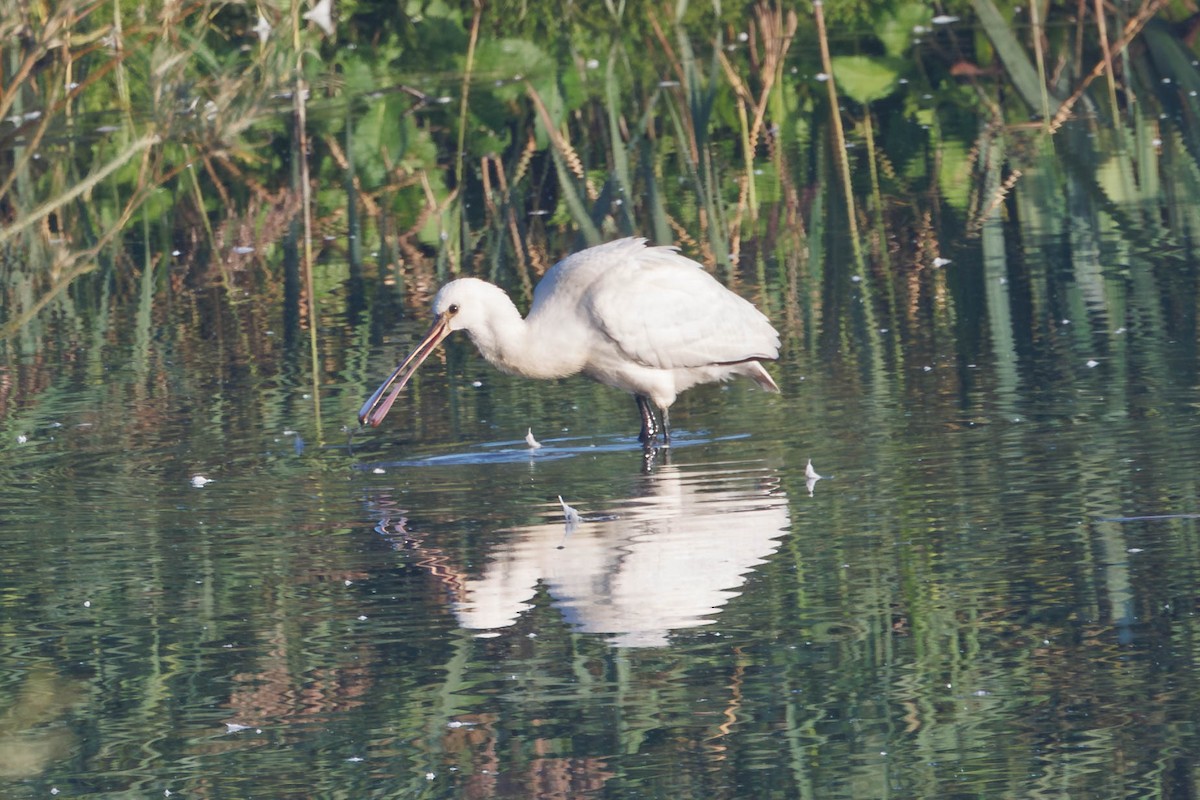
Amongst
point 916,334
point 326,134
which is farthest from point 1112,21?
point 916,334

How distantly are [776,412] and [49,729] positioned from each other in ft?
13.8

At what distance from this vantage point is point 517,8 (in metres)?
22.0

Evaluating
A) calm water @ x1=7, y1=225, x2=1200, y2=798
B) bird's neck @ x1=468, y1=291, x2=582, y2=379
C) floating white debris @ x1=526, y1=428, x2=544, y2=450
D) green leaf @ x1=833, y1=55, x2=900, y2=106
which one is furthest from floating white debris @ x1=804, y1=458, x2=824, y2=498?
green leaf @ x1=833, y1=55, x2=900, y2=106

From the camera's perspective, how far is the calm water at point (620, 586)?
5.54m

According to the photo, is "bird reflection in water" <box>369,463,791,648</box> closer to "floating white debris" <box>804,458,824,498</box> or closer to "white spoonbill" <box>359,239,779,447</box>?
"floating white debris" <box>804,458,824,498</box>

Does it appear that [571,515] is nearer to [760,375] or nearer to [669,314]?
[669,314]

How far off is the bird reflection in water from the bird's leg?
2.53ft

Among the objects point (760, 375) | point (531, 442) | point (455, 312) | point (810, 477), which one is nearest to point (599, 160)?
point (760, 375)

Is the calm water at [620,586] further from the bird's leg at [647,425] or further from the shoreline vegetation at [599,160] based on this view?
the shoreline vegetation at [599,160]

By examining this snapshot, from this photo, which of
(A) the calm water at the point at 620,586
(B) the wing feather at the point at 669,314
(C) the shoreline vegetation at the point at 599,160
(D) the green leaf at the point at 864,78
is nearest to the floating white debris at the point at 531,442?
(A) the calm water at the point at 620,586

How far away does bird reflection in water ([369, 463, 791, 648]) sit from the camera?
672 centimetres

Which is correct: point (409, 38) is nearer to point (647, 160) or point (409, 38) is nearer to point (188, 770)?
point (647, 160)

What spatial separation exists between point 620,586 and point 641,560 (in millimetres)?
286

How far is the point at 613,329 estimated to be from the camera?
31.2 feet
